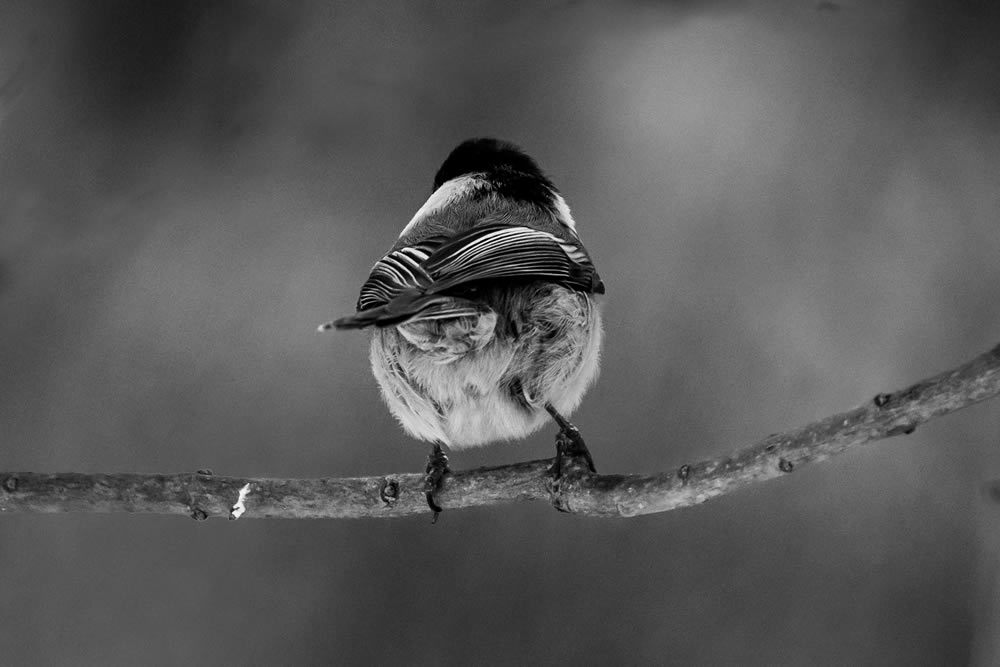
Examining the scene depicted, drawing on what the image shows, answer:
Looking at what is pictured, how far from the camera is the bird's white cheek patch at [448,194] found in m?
2.61

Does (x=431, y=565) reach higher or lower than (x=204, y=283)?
lower

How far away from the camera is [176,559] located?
7.66 ft

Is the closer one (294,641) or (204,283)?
(294,641)

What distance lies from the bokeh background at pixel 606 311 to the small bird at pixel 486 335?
34 cm

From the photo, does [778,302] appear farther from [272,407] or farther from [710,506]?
[272,407]

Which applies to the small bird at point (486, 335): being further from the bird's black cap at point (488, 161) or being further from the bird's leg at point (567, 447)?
the bird's black cap at point (488, 161)

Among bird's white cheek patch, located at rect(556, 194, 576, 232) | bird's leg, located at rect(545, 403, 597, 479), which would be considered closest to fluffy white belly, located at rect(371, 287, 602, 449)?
bird's leg, located at rect(545, 403, 597, 479)

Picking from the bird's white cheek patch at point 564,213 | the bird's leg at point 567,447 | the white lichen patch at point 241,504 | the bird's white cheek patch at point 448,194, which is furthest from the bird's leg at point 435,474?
the bird's white cheek patch at point 564,213

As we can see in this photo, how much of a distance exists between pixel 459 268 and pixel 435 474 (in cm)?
50

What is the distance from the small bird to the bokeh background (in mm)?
345

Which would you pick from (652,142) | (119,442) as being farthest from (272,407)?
(652,142)

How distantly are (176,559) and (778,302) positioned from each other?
1812mm

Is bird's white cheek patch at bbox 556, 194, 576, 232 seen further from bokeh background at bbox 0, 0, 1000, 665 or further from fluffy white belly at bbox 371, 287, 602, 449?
fluffy white belly at bbox 371, 287, 602, 449

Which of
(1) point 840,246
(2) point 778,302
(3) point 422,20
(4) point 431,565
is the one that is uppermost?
(3) point 422,20
